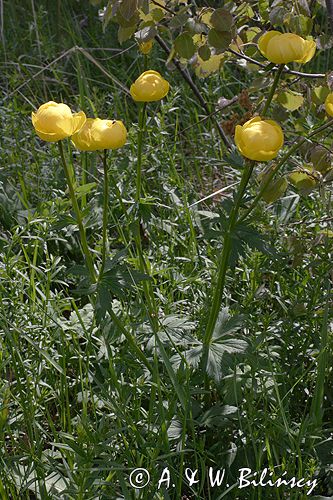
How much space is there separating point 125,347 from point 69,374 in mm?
257

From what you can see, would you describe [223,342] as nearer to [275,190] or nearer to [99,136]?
[275,190]

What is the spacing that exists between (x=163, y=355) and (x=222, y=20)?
0.69 meters

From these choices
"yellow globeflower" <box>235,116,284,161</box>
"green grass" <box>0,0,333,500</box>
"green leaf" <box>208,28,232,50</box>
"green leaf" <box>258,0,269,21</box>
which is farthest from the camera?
"green leaf" <box>258,0,269,21</box>

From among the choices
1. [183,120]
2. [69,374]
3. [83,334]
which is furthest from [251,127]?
[183,120]

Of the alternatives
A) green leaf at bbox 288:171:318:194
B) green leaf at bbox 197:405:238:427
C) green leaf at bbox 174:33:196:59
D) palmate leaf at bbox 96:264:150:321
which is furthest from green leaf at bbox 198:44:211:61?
green leaf at bbox 197:405:238:427

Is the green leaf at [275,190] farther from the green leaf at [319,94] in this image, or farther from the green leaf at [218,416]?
the green leaf at [218,416]

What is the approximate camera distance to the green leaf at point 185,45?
1.64m

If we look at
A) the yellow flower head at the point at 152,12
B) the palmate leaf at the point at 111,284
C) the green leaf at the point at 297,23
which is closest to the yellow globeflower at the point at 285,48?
the green leaf at the point at 297,23

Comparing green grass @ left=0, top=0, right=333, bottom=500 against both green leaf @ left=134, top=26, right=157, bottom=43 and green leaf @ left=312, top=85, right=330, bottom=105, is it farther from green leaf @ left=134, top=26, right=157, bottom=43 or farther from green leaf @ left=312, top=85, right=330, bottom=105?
green leaf @ left=134, top=26, right=157, bottom=43

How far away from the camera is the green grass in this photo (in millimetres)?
1482

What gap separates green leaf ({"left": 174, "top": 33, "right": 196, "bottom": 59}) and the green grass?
0.24 m

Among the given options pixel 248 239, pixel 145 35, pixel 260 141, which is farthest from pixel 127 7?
pixel 248 239

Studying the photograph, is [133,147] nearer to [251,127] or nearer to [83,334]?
[83,334]

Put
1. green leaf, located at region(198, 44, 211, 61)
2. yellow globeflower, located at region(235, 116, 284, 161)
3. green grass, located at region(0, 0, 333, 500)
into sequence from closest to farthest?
yellow globeflower, located at region(235, 116, 284, 161)
green grass, located at region(0, 0, 333, 500)
green leaf, located at region(198, 44, 211, 61)
